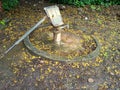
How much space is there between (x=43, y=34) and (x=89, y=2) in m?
2.68

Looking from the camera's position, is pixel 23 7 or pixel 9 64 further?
pixel 23 7

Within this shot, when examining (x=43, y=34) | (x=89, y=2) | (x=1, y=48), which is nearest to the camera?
(x=1, y=48)

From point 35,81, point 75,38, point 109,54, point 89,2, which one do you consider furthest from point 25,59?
point 89,2

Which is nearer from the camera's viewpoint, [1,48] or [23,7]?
[1,48]

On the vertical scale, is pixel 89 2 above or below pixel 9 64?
below

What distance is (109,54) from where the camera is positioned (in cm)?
529

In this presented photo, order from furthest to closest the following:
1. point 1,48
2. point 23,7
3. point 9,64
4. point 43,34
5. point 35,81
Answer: point 23,7 < point 43,34 < point 1,48 < point 9,64 < point 35,81

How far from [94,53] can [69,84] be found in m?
1.05

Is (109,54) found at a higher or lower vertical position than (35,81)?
lower

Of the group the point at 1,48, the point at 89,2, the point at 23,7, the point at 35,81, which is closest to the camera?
the point at 35,81

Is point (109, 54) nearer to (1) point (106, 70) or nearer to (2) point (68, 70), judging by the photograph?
(1) point (106, 70)

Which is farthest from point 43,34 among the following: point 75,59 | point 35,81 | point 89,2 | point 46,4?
point 89,2

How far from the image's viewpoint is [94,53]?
511 centimetres

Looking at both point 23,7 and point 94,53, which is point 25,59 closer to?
point 94,53
